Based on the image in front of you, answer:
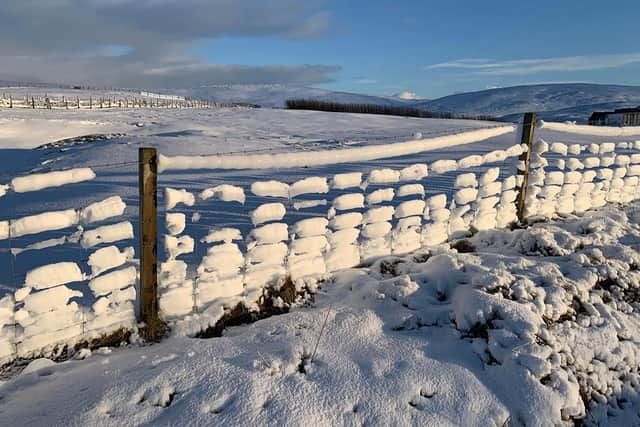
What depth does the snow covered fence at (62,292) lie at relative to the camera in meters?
3.05

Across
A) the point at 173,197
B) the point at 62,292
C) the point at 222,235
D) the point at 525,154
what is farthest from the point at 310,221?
the point at 525,154

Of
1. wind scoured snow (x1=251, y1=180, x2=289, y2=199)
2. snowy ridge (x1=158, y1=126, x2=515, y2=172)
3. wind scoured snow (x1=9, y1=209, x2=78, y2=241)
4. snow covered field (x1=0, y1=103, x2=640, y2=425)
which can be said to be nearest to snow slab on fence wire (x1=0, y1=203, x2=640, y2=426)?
snow covered field (x1=0, y1=103, x2=640, y2=425)

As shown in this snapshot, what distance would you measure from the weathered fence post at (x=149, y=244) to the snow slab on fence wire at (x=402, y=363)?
1.13ft

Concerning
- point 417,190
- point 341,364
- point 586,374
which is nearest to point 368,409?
point 341,364

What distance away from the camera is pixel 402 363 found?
119 inches

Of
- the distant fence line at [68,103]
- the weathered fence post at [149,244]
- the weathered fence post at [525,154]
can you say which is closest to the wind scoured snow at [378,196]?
the weathered fence post at [149,244]

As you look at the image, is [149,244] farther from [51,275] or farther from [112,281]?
[51,275]

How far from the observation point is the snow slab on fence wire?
2498 millimetres

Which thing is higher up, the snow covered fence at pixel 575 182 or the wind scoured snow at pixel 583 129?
the wind scoured snow at pixel 583 129

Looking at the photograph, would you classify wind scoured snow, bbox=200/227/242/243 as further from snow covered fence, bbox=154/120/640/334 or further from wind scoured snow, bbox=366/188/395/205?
wind scoured snow, bbox=366/188/395/205

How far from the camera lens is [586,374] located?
10.5 ft

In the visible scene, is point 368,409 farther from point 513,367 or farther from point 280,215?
point 280,215

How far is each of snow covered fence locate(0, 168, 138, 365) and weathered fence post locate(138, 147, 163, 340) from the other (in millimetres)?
114

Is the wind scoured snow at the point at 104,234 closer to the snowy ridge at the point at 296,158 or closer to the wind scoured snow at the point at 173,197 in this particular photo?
the wind scoured snow at the point at 173,197
